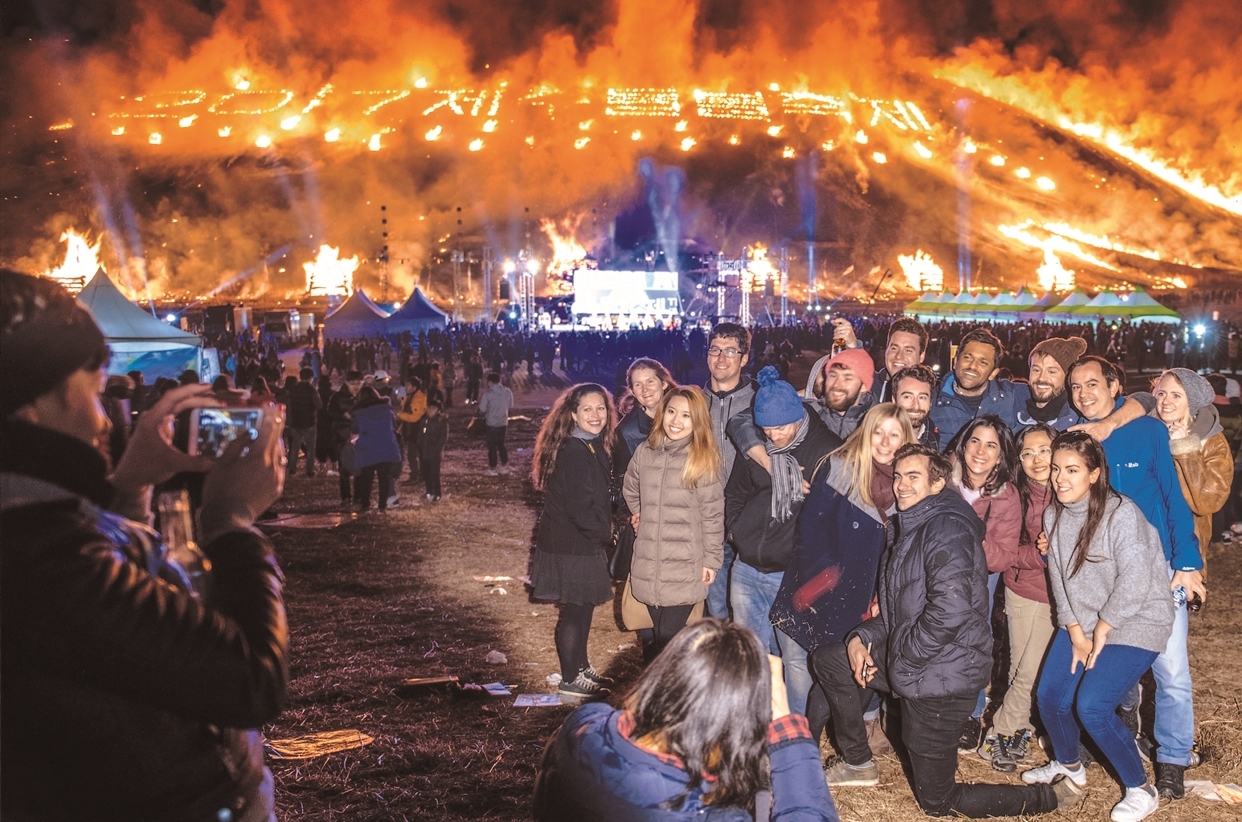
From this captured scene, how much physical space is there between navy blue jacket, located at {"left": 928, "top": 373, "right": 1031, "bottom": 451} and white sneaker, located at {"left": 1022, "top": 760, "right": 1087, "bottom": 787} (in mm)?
A: 2260

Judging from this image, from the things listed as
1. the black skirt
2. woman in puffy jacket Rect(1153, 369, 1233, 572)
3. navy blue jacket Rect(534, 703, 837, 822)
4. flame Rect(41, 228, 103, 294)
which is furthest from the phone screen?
flame Rect(41, 228, 103, 294)

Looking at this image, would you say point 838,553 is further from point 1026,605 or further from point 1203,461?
point 1203,461

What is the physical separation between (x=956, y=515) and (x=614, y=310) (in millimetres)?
57970

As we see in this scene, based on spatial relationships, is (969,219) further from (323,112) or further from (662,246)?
(323,112)

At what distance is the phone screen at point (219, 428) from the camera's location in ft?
5.35

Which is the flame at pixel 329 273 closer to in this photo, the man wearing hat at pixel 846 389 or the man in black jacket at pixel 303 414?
the man in black jacket at pixel 303 414

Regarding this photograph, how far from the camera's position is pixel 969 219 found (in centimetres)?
10244

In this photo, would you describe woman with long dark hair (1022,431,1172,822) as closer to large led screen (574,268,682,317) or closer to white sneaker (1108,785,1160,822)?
white sneaker (1108,785,1160,822)

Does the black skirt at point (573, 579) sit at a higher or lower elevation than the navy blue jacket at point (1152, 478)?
lower

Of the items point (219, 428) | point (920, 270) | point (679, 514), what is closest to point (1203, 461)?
point (679, 514)

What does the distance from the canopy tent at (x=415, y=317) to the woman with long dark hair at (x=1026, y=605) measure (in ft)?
94.1

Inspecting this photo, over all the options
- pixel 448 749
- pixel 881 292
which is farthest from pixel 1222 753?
pixel 881 292

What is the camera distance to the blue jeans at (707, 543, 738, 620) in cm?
556

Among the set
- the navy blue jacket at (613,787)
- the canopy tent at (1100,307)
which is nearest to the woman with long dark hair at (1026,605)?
the navy blue jacket at (613,787)
